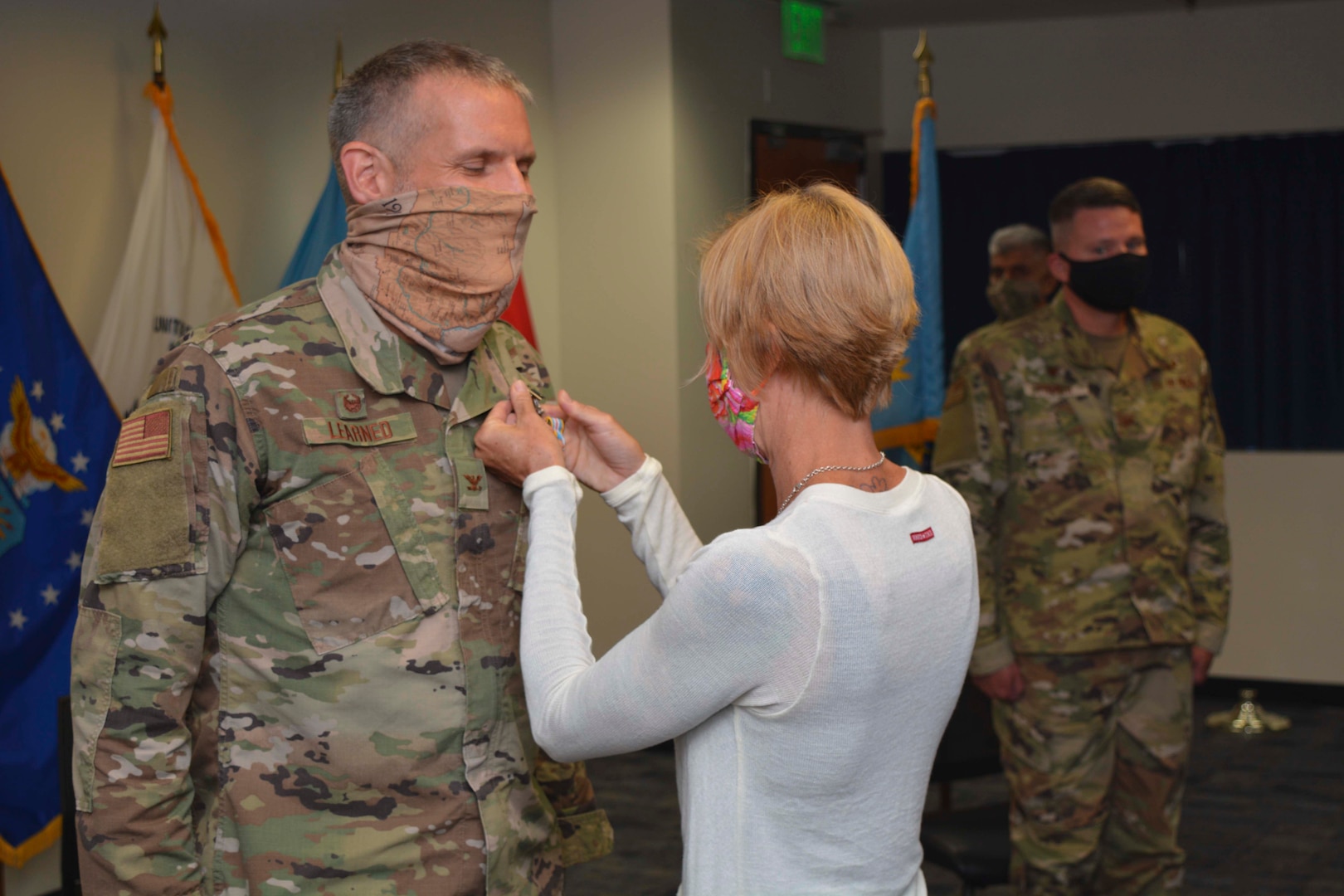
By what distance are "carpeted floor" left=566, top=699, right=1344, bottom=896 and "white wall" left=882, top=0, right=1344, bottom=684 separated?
1.53ft

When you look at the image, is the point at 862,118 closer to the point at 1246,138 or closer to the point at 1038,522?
the point at 1246,138

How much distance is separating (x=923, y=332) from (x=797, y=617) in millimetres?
3615

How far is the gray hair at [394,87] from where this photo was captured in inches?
59.6

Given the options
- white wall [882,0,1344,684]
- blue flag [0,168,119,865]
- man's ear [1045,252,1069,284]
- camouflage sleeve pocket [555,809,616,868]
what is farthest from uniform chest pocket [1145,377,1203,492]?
white wall [882,0,1344,684]

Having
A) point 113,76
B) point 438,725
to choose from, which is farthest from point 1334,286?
point 438,725

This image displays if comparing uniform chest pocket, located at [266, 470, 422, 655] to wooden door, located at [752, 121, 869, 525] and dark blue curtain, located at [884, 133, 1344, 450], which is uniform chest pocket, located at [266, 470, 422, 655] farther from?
dark blue curtain, located at [884, 133, 1344, 450]

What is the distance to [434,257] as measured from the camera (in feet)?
4.96

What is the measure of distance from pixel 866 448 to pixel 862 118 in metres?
5.34

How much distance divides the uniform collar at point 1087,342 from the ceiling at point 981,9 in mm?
3121

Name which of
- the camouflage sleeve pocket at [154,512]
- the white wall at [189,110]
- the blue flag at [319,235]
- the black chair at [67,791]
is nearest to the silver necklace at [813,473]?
the camouflage sleeve pocket at [154,512]

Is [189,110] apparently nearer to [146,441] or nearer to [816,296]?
[146,441]

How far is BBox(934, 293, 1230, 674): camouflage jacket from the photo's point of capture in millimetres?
2994

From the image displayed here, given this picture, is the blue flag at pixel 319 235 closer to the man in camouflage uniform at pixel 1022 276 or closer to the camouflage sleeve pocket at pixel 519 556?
the man in camouflage uniform at pixel 1022 276

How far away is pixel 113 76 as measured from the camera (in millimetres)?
3527
